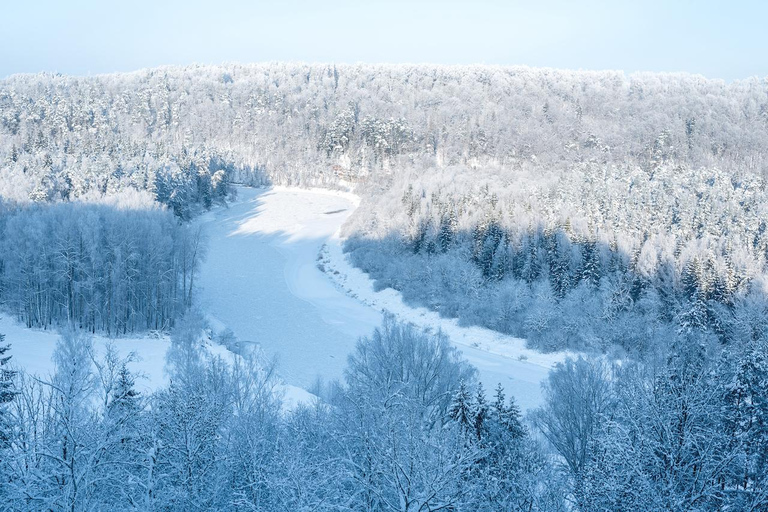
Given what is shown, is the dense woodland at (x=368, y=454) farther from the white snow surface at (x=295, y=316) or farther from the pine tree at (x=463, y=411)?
the white snow surface at (x=295, y=316)

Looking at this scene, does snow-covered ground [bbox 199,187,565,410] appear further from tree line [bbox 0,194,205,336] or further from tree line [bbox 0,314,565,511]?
tree line [bbox 0,314,565,511]

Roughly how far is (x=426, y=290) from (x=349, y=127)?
1778 inches

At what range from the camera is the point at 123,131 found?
7650cm

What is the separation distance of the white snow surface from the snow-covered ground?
0.05 m

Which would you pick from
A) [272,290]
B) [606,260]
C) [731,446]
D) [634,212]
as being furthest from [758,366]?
[272,290]

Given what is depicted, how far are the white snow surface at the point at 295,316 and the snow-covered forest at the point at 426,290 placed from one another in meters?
1.15

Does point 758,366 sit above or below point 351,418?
above

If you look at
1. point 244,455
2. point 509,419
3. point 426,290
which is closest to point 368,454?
point 244,455

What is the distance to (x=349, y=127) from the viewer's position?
246ft

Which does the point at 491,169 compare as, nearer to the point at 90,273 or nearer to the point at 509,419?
→ the point at 90,273

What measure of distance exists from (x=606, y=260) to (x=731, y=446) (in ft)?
80.6

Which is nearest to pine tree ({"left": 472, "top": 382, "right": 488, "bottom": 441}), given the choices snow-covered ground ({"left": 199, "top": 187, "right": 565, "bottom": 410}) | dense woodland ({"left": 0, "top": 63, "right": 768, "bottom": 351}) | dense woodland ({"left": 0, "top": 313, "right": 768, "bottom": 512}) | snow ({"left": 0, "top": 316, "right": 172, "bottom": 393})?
dense woodland ({"left": 0, "top": 313, "right": 768, "bottom": 512})

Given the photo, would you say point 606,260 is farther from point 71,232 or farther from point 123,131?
point 123,131

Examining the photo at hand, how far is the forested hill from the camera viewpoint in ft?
163
